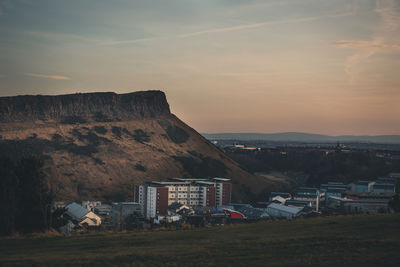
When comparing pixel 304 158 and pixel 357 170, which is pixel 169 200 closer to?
pixel 357 170

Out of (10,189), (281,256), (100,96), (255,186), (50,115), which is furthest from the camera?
(100,96)

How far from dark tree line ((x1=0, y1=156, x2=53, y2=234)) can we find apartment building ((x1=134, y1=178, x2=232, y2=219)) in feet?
166

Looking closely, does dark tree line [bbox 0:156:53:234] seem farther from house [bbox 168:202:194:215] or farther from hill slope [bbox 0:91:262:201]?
hill slope [bbox 0:91:262:201]

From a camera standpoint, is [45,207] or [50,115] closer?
[45,207]

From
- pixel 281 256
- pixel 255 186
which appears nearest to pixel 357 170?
pixel 255 186

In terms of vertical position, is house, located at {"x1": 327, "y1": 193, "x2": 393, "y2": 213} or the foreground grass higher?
the foreground grass

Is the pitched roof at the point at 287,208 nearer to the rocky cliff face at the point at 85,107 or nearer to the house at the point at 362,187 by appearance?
the house at the point at 362,187

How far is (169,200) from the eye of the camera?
89.4m

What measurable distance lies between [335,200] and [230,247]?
8147 cm

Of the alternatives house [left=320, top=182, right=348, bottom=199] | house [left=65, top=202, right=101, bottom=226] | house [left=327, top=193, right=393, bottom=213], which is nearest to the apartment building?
house [left=65, top=202, right=101, bottom=226]

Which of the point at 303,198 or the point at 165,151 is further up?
the point at 165,151

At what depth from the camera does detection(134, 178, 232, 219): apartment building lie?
81.7m

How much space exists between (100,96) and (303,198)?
91.0m

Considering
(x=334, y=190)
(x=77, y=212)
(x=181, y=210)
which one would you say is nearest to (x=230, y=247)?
(x=77, y=212)
